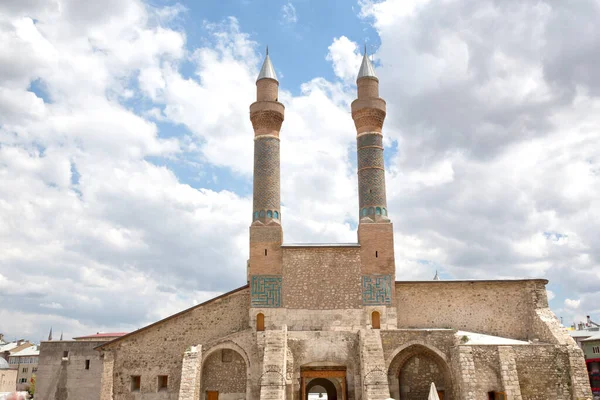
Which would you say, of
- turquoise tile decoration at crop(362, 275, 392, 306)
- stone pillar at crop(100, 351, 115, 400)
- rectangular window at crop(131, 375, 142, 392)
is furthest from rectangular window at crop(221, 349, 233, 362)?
turquoise tile decoration at crop(362, 275, 392, 306)

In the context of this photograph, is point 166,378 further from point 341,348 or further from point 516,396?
point 516,396

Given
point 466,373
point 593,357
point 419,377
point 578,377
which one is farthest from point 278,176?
point 593,357

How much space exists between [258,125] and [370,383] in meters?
12.9

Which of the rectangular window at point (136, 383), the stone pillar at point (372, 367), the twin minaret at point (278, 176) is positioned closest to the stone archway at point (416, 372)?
the stone pillar at point (372, 367)

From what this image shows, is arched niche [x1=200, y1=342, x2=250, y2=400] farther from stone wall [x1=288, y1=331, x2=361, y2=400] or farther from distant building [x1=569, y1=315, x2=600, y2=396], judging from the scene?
distant building [x1=569, y1=315, x2=600, y2=396]

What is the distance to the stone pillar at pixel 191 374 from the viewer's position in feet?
67.0

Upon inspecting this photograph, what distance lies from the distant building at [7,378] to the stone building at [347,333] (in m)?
36.0

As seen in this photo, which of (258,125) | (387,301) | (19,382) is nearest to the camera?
(387,301)

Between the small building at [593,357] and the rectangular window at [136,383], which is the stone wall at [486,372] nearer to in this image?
the rectangular window at [136,383]

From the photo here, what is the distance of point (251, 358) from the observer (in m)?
21.9

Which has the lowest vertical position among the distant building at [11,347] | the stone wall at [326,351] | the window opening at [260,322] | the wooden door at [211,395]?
the wooden door at [211,395]

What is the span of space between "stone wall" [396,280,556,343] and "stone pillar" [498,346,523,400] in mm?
3469

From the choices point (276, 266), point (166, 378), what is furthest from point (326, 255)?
point (166, 378)

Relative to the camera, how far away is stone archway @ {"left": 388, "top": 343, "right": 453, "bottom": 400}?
71.1 ft
